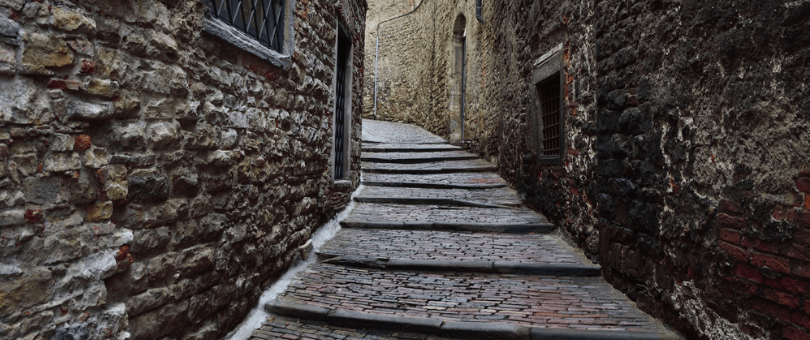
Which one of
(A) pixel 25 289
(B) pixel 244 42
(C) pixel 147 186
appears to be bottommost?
(A) pixel 25 289

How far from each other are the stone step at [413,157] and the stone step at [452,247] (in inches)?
138

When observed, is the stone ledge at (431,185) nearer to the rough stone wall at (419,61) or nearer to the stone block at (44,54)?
the rough stone wall at (419,61)

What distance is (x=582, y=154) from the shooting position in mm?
4418

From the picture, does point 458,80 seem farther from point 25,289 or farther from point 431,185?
point 25,289

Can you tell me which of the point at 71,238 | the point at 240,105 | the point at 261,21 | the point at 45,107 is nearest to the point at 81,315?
the point at 71,238

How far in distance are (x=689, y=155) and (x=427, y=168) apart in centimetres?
565

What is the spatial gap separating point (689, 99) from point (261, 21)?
2813 mm

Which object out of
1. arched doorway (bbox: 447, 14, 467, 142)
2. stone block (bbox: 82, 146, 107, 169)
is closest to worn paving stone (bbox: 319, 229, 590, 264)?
stone block (bbox: 82, 146, 107, 169)

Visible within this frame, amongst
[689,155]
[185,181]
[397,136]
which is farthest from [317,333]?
[397,136]

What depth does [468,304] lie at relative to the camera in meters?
3.45

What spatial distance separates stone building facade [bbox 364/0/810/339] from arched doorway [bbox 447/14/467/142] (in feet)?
19.9

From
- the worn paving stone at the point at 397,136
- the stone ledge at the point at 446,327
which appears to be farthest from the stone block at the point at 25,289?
the worn paving stone at the point at 397,136

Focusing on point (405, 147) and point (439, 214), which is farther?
point (405, 147)

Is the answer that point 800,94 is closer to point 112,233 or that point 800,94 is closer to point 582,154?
point 582,154
